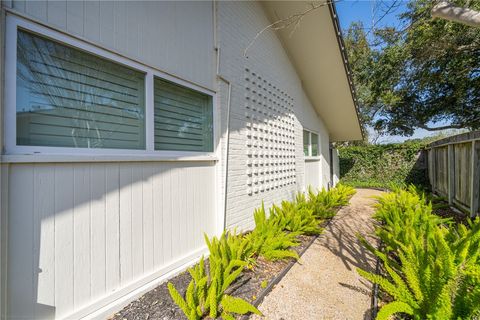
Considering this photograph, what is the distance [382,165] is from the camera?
1198 centimetres

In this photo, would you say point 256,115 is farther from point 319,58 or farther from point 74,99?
point 74,99

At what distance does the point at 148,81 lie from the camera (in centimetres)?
273

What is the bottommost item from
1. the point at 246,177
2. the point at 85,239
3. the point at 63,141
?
the point at 85,239

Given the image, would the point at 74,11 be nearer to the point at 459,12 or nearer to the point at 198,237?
the point at 198,237

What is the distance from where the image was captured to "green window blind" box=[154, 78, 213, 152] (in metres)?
2.93

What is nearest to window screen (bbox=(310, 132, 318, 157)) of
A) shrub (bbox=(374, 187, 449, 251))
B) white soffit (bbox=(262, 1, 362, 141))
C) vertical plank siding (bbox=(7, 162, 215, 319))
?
white soffit (bbox=(262, 1, 362, 141))

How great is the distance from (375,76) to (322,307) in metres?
12.3

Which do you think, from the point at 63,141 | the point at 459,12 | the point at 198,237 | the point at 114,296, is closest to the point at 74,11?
the point at 63,141

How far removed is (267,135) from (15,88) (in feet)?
13.5

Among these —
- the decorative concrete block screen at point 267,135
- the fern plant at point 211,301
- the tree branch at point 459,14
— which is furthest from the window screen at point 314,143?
the fern plant at point 211,301

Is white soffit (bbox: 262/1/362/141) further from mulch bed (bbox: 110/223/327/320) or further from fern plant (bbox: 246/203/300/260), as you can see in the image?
mulch bed (bbox: 110/223/327/320)

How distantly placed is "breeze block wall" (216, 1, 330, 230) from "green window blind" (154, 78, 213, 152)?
523 mm

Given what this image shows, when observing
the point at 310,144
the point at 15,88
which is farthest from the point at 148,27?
the point at 310,144

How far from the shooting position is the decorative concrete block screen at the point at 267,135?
464 centimetres
